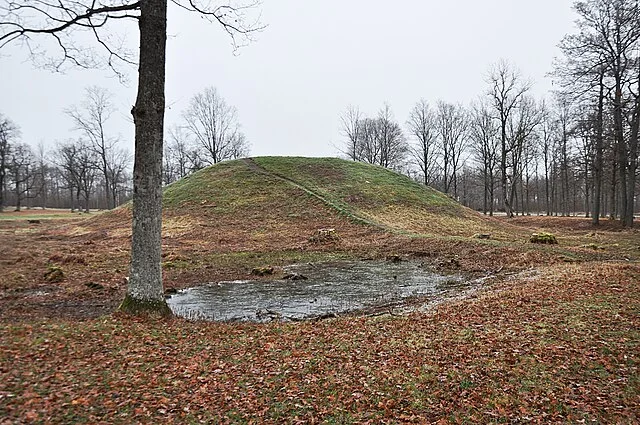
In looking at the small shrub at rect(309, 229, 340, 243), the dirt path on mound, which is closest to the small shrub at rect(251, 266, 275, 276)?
the small shrub at rect(309, 229, 340, 243)

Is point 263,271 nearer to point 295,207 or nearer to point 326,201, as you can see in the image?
point 295,207

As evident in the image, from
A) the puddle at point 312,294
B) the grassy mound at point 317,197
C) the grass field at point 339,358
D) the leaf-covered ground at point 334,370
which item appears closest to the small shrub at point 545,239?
the grass field at point 339,358

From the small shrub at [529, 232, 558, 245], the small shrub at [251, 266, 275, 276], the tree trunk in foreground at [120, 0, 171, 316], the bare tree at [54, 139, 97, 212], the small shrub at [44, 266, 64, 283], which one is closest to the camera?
the tree trunk in foreground at [120, 0, 171, 316]

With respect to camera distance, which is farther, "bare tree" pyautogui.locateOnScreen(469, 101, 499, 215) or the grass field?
"bare tree" pyautogui.locateOnScreen(469, 101, 499, 215)

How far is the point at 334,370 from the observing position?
524 cm

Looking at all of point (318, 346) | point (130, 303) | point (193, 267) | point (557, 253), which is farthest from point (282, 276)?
point (557, 253)

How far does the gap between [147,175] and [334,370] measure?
498 cm

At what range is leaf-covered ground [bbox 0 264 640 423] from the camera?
13.5 ft

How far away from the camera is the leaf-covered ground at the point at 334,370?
4.10 metres

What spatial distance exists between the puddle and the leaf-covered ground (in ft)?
5.48

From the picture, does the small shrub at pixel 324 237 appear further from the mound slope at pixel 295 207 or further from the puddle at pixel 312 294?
the puddle at pixel 312 294

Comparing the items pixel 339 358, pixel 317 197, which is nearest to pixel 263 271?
pixel 339 358

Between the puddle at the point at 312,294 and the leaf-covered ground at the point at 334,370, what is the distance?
167 centimetres

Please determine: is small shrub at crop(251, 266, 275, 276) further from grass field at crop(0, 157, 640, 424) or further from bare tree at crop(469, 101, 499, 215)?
bare tree at crop(469, 101, 499, 215)
